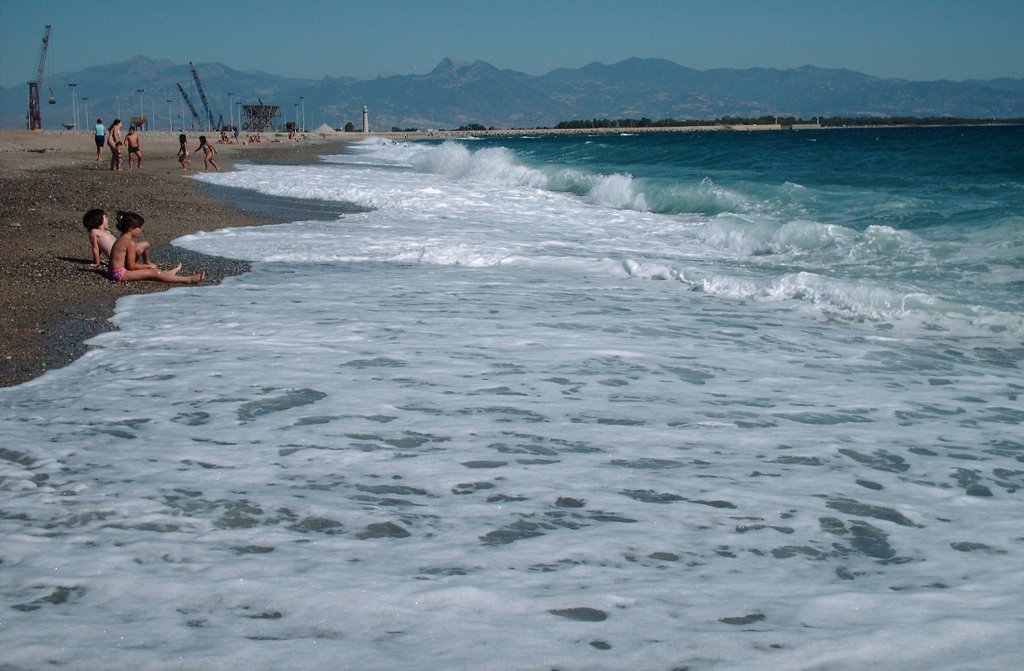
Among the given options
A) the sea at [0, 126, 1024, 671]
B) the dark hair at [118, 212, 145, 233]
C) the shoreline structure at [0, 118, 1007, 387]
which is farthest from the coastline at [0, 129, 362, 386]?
the dark hair at [118, 212, 145, 233]

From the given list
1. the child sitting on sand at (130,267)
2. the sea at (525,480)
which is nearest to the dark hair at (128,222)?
the child sitting on sand at (130,267)

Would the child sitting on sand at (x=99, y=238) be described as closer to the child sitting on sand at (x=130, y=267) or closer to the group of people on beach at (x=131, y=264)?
the group of people on beach at (x=131, y=264)

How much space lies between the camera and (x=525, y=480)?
4309 millimetres

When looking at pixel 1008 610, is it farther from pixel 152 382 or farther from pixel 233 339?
pixel 233 339

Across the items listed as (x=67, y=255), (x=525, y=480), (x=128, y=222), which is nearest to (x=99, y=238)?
(x=128, y=222)

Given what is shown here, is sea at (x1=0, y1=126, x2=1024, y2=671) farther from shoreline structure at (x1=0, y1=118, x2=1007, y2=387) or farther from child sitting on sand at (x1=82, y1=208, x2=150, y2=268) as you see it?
child sitting on sand at (x1=82, y1=208, x2=150, y2=268)

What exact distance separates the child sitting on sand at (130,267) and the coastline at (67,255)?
4.3 inches

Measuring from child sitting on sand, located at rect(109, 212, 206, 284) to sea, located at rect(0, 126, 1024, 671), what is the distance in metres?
0.64

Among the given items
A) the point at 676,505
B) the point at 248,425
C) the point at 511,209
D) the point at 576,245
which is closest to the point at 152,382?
the point at 248,425

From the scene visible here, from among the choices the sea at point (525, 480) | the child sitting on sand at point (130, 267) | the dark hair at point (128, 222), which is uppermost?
the dark hair at point (128, 222)

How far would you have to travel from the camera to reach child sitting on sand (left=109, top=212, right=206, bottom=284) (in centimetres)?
948

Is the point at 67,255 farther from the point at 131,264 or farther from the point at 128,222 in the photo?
the point at 131,264

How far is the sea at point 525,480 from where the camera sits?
2.97m

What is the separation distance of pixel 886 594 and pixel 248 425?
10.8 ft
